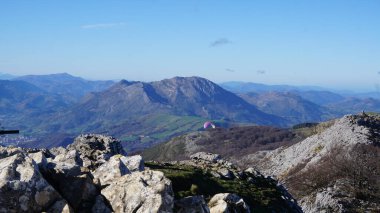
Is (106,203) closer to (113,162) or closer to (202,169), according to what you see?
(113,162)

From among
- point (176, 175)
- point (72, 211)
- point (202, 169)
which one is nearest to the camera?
point (72, 211)

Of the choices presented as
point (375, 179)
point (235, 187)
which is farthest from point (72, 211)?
point (375, 179)

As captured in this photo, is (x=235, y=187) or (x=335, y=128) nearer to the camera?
(x=235, y=187)

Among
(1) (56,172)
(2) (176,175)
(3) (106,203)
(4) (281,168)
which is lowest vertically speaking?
(4) (281,168)

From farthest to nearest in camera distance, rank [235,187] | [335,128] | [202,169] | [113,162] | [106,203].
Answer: [335,128]
[202,169]
[235,187]
[113,162]
[106,203]

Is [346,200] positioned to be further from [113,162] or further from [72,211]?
[72,211]

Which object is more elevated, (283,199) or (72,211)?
(72,211)

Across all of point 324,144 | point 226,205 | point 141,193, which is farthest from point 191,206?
point 324,144
